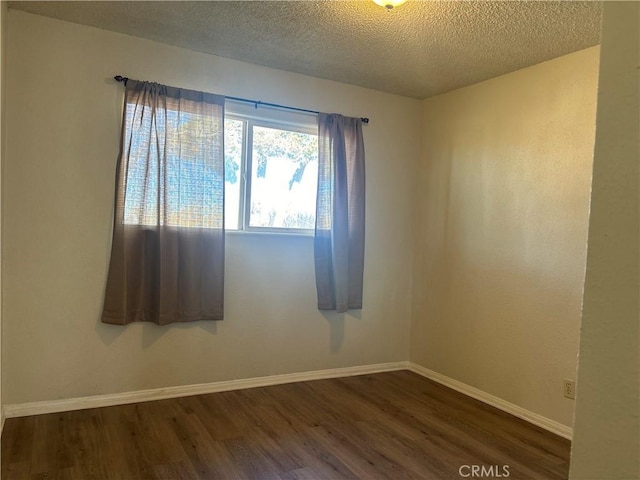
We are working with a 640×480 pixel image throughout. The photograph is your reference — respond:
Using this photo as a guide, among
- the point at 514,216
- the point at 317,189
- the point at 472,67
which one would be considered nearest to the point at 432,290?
the point at 514,216

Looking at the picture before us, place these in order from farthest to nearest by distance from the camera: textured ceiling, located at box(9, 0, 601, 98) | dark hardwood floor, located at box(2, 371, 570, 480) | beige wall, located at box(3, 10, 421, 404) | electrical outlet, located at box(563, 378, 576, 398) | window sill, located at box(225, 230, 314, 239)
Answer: window sill, located at box(225, 230, 314, 239)
electrical outlet, located at box(563, 378, 576, 398)
beige wall, located at box(3, 10, 421, 404)
textured ceiling, located at box(9, 0, 601, 98)
dark hardwood floor, located at box(2, 371, 570, 480)

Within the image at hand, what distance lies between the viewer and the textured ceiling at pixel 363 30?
7.65 ft

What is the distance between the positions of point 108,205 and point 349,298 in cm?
192

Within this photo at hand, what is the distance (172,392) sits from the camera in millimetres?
3018

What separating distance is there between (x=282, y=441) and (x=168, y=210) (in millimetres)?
1594

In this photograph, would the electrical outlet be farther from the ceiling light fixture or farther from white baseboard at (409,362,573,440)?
the ceiling light fixture

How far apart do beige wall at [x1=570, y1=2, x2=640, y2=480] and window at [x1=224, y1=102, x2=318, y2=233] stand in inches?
112

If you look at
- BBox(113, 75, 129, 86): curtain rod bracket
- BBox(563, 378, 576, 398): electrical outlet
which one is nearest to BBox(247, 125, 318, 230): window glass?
BBox(113, 75, 129, 86): curtain rod bracket

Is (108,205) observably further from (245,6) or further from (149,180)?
(245,6)

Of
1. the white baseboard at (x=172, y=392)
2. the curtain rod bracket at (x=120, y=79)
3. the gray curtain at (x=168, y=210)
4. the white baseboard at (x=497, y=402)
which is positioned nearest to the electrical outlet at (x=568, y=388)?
the white baseboard at (x=497, y=402)

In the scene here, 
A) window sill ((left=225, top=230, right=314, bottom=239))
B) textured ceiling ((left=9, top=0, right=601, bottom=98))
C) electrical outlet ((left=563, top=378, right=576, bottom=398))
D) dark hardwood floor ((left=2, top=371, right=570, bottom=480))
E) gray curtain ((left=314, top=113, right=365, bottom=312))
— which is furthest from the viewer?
gray curtain ((left=314, top=113, right=365, bottom=312))

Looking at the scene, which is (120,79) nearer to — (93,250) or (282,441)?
(93,250)

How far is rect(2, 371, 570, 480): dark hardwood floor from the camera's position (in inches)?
84.3

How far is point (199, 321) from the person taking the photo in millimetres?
3098
